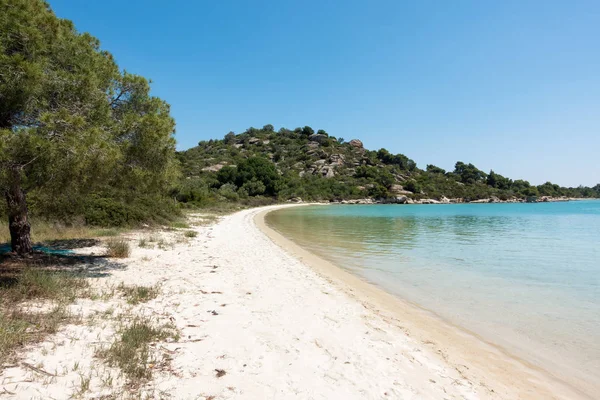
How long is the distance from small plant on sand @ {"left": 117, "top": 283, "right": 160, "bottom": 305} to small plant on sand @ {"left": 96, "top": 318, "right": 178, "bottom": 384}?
145 centimetres

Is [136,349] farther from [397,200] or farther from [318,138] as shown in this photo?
[318,138]

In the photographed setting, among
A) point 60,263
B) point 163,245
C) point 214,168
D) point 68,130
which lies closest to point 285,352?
point 68,130

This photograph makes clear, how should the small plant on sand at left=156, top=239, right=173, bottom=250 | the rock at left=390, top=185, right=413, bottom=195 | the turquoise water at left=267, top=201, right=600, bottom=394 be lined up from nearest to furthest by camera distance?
the turquoise water at left=267, top=201, right=600, bottom=394
the small plant on sand at left=156, top=239, right=173, bottom=250
the rock at left=390, top=185, right=413, bottom=195

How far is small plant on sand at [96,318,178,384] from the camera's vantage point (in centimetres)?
385

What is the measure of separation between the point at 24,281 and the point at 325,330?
5975 millimetres

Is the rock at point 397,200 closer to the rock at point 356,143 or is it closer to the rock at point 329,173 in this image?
the rock at point 329,173

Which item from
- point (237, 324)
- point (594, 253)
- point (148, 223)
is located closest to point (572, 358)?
point (237, 324)

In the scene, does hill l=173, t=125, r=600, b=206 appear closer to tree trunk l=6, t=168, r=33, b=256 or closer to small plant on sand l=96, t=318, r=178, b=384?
tree trunk l=6, t=168, r=33, b=256

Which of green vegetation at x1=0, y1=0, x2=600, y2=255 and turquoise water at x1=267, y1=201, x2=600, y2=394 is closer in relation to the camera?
turquoise water at x1=267, y1=201, x2=600, y2=394

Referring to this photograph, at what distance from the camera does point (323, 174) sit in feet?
396

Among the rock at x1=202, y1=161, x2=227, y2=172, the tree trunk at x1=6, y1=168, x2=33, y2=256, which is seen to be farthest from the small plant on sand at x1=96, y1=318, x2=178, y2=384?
the rock at x1=202, y1=161, x2=227, y2=172

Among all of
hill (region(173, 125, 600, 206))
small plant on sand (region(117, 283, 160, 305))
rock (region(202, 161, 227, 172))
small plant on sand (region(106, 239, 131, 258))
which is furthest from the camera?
rock (region(202, 161, 227, 172))

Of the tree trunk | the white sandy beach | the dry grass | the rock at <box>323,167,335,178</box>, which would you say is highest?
the rock at <box>323,167,335,178</box>

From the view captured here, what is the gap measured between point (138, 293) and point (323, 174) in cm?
11479
